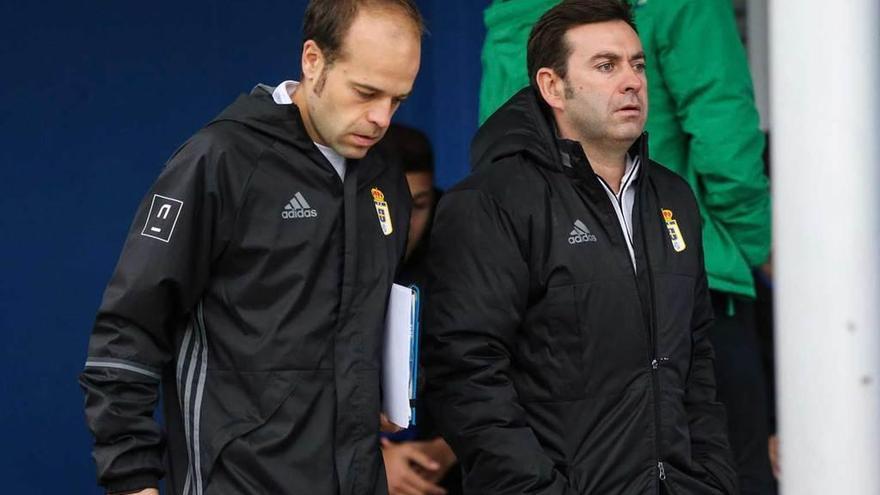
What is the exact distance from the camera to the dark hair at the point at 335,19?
2.78 metres

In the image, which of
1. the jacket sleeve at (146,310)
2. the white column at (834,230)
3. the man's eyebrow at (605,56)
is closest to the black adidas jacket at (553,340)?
the man's eyebrow at (605,56)

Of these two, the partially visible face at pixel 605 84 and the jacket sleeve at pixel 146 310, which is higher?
the partially visible face at pixel 605 84

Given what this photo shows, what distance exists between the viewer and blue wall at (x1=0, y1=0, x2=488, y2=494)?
4.10 m

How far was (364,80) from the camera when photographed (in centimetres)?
274

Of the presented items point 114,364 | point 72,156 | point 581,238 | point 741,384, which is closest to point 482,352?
point 581,238

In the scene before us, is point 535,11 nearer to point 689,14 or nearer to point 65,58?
point 689,14

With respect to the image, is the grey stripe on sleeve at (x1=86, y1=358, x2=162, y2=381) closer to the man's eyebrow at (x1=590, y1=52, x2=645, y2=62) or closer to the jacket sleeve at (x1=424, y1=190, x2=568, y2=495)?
the jacket sleeve at (x1=424, y1=190, x2=568, y2=495)

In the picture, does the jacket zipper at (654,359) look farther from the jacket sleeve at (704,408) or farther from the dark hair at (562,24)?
the dark hair at (562,24)

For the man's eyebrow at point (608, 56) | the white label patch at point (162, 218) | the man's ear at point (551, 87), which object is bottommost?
the white label patch at point (162, 218)

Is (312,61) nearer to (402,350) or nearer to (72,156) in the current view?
(402,350)

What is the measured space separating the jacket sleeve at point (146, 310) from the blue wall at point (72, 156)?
4.95ft

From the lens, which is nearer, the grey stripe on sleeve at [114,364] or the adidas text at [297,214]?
the grey stripe on sleeve at [114,364]

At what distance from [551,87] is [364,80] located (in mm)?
704

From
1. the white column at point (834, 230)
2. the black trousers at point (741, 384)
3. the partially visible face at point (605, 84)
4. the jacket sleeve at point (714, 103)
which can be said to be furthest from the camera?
the black trousers at point (741, 384)
